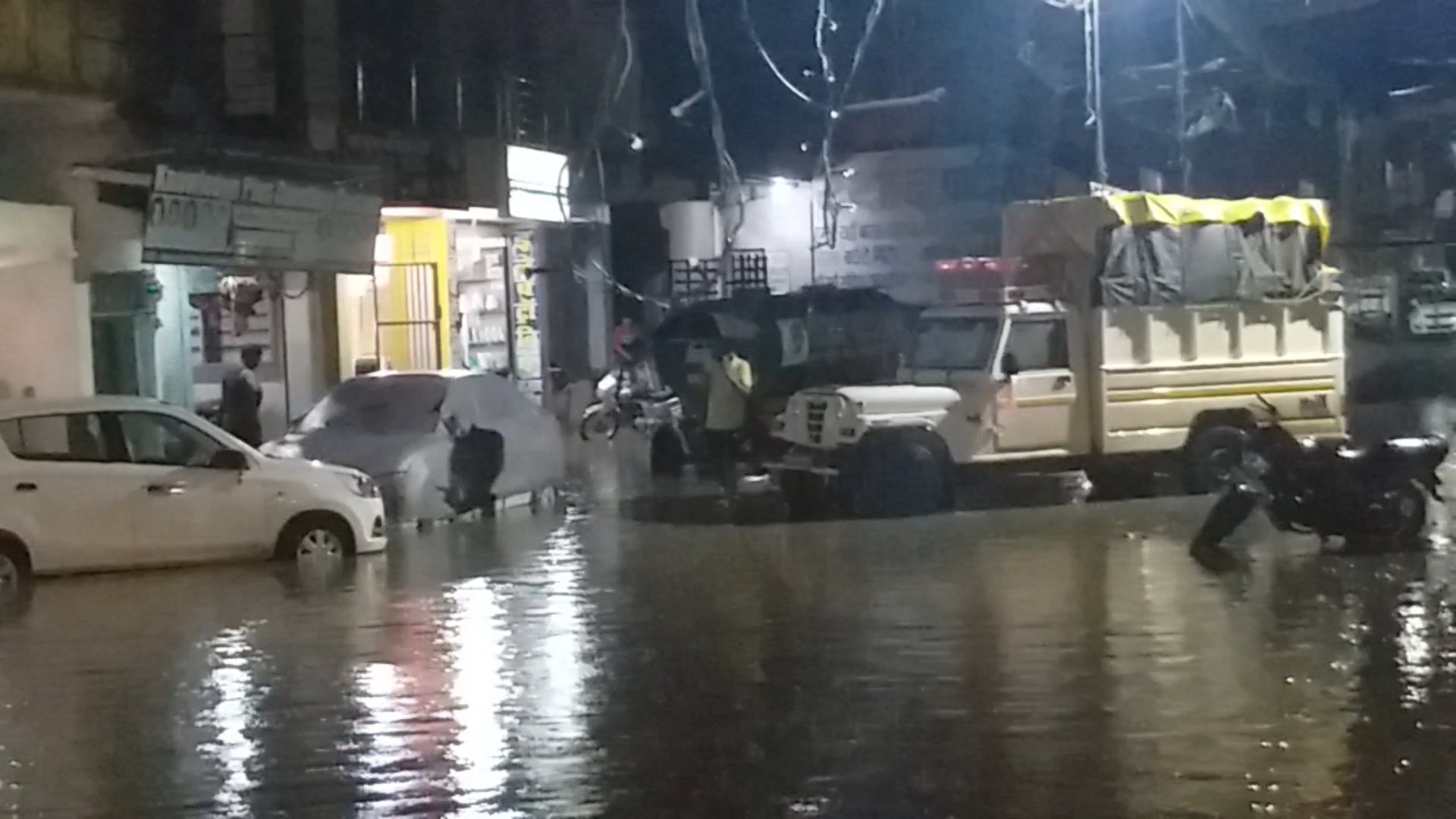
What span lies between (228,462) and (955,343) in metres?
7.51

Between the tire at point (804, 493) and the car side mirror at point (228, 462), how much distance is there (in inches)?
227

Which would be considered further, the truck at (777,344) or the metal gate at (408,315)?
the metal gate at (408,315)

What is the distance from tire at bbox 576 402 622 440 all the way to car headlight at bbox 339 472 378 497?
43.3 ft

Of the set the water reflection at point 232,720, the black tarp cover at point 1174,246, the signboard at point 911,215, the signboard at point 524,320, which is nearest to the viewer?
the water reflection at point 232,720

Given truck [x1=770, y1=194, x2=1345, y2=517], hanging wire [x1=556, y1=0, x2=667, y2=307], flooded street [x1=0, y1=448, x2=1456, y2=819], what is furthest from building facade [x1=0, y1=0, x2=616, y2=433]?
truck [x1=770, y1=194, x2=1345, y2=517]

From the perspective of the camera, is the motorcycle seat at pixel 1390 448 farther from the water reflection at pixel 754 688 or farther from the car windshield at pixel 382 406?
the car windshield at pixel 382 406

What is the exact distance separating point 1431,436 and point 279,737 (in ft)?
34.6

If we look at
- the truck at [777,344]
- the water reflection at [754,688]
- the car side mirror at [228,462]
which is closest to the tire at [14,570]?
the water reflection at [754,688]

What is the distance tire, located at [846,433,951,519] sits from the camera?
1688 cm

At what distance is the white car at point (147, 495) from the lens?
550 inches

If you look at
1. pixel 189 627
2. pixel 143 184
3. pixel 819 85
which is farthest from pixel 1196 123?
pixel 189 627

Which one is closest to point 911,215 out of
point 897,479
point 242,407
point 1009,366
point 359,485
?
point 242,407

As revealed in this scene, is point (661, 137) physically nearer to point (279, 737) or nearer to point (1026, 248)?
point (1026, 248)

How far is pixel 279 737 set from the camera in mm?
8328
